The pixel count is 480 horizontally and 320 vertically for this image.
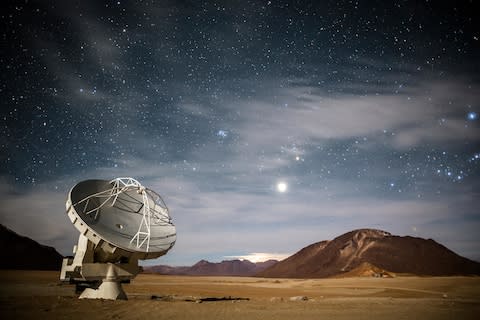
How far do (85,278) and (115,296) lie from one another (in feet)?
5.72

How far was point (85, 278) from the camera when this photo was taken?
1756 centimetres

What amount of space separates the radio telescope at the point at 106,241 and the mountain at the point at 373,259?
83.6 meters

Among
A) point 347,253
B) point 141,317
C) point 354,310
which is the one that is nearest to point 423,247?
point 347,253

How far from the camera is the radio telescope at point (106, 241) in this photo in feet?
55.9

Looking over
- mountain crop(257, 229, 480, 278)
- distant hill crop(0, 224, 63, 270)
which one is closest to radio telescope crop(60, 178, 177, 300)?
mountain crop(257, 229, 480, 278)

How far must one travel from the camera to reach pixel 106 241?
54.2 feet

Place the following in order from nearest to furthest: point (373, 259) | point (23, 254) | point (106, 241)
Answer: point (106, 241), point (23, 254), point (373, 259)

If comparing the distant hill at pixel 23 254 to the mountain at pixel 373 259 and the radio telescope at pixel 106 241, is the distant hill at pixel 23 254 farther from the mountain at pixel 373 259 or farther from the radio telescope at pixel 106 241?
the radio telescope at pixel 106 241

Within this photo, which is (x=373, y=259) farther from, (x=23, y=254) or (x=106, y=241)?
(x=106, y=241)

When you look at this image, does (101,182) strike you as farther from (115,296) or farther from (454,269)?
(454,269)

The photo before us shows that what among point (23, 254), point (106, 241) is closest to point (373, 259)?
point (23, 254)

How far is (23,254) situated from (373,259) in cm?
10946

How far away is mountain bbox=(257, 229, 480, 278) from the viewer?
109562 mm

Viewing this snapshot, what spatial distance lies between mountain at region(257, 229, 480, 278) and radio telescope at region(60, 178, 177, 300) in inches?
3292
